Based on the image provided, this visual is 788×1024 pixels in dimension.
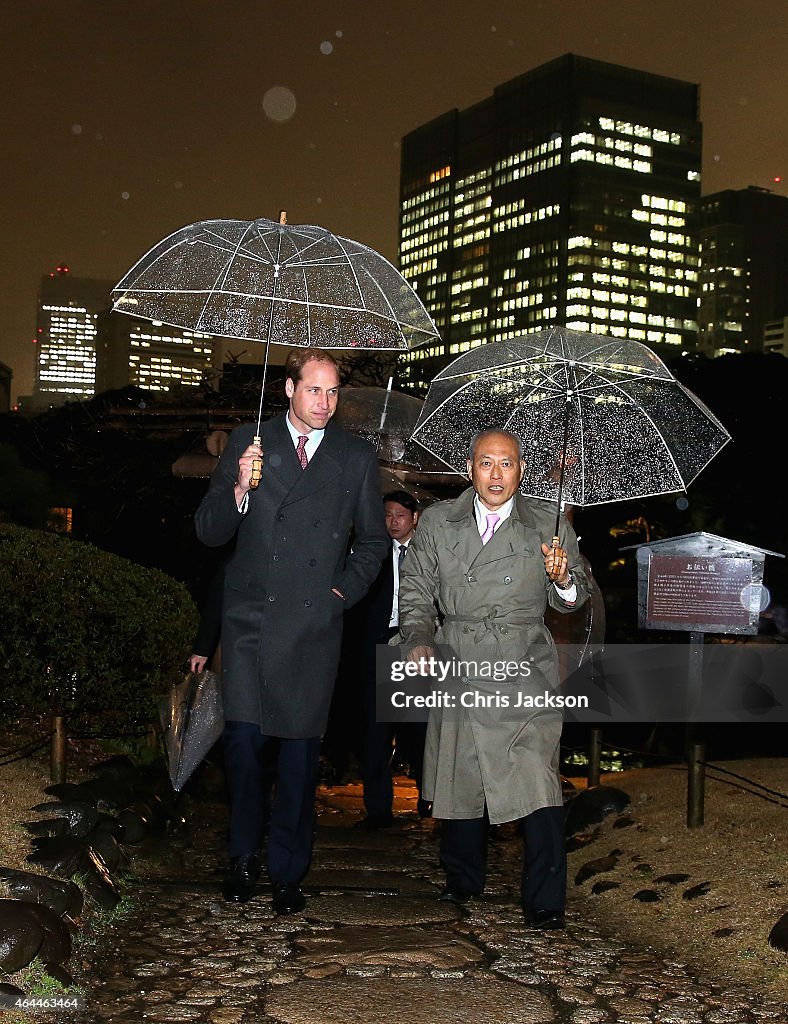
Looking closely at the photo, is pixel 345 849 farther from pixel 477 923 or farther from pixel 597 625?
pixel 597 625

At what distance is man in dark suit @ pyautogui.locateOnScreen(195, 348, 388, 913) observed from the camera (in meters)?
4.97

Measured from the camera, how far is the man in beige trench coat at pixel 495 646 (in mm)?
4988

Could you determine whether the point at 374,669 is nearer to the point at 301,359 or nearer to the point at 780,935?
the point at 301,359

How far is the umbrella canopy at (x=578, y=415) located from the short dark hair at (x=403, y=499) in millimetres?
739

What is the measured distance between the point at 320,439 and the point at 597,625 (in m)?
3.83

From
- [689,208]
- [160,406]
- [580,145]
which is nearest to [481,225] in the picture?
[580,145]

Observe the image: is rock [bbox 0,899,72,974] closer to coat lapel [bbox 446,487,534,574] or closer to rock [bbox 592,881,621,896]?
coat lapel [bbox 446,487,534,574]

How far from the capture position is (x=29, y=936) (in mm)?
3887

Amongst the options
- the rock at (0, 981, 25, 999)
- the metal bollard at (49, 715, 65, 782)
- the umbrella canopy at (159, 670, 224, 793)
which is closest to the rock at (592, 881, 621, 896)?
the umbrella canopy at (159, 670, 224, 793)

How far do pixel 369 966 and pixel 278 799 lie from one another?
99 centimetres

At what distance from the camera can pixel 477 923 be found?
494 centimetres

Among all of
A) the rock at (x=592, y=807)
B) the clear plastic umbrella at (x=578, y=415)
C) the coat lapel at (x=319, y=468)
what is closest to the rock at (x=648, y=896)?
the rock at (x=592, y=807)

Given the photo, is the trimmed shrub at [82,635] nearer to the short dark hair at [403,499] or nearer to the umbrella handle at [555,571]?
the short dark hair at [403,499]

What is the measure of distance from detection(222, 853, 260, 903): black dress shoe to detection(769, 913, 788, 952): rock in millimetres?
2191
